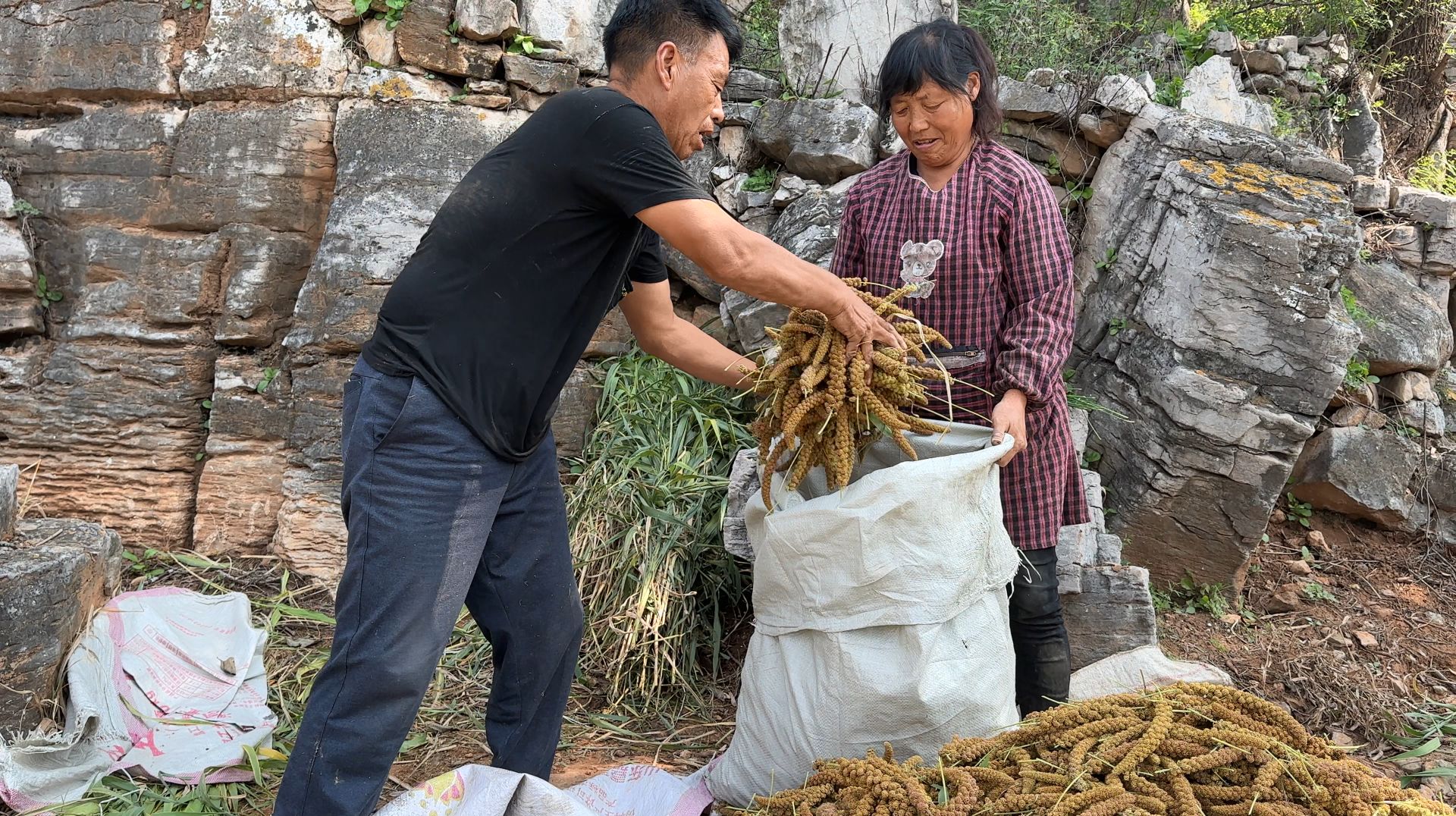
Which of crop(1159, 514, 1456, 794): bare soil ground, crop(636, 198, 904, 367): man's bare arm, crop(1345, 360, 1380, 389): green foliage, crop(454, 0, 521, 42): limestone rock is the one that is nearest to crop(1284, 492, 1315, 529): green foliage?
crop(1159, 514, 1456, 794): bare soil ground

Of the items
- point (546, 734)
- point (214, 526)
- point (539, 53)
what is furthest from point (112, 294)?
point (546, 734)

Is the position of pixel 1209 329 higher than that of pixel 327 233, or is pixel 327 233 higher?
pixel 1209 329

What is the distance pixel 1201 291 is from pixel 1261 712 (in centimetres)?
207

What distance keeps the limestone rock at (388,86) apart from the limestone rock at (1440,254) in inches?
178

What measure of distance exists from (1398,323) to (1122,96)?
170 centimetres

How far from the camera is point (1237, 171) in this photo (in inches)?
155

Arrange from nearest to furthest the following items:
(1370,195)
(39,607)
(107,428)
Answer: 1. (39,607)
2. (107,428)
3. (1370,195)

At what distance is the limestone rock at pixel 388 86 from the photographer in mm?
4254

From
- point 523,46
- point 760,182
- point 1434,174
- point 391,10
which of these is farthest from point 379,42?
point 1434,174

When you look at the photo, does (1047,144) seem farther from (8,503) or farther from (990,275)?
(8,503)

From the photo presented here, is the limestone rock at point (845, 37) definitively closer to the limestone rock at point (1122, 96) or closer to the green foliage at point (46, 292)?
the limestone rock at point (1122, 96)

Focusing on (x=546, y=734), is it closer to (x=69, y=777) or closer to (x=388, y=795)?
(x=388, y=795)

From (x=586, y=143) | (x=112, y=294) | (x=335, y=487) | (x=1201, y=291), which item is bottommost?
(x=335, y=487)

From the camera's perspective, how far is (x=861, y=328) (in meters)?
2.19
